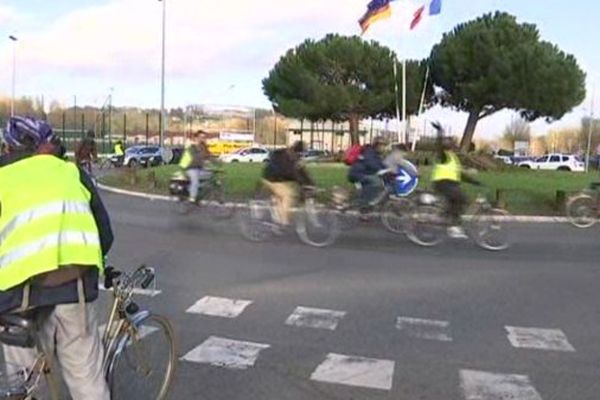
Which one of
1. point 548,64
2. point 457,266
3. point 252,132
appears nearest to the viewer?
point 457,266

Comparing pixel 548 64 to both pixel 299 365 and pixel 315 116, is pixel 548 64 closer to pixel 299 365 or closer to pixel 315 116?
pixel 315 116

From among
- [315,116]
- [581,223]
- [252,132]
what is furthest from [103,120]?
[581,223]

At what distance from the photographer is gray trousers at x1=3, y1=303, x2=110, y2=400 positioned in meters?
3.61

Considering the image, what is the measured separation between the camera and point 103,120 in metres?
81.0

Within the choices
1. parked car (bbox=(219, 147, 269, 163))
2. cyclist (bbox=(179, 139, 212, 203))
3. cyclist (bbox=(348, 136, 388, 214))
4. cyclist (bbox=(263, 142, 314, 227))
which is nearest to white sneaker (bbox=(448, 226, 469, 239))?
cyclist (bbox=(348, 136, 388, 214))

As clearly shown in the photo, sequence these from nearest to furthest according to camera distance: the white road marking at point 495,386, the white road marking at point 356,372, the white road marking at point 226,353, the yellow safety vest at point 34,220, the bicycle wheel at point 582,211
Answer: the yellow safety vest at point 34,220, the white road marking at point 495,386, the white road marking at point 356,372, the white road marking at point 226,353, the bicycle wheel at point 582,211

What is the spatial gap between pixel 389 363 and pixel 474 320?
1939 mm

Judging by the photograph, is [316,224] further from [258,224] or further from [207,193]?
[207,193]

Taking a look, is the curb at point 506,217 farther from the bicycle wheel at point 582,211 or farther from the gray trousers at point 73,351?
the gray trousers at point 73,351

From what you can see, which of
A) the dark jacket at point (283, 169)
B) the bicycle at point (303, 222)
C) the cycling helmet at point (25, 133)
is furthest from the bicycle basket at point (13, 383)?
the dark jacket at point (283, 169)

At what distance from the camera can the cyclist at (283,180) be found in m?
13.7

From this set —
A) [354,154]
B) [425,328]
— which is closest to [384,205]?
[354,154]

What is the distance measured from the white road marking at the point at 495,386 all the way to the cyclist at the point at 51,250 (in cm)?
285

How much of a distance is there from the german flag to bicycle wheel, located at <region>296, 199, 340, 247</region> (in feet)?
79.7
